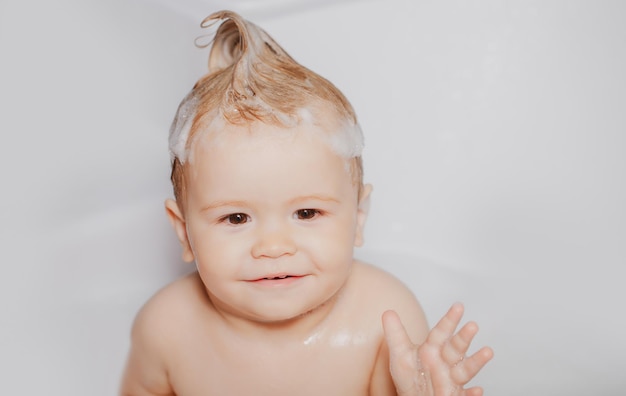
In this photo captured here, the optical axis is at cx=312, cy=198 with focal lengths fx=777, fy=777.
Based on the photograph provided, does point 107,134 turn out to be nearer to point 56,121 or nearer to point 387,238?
point 56,121

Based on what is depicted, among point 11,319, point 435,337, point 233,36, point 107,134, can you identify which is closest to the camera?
point 435,337

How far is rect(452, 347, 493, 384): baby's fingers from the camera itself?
86cm

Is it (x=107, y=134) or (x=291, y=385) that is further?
(x=107, y=134)

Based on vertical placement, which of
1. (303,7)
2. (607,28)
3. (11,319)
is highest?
(303,7)

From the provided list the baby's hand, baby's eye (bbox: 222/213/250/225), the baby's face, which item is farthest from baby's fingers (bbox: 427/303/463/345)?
baby's eye (bbox: 222/213/250/225)

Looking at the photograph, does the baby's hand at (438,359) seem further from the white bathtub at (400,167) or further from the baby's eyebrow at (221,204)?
the white bathtub at (400,167)

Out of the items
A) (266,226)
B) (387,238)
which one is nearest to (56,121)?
(266,226)

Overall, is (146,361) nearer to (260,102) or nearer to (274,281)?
(274,281)

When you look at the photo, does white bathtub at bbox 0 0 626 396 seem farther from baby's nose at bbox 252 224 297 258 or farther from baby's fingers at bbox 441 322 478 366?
baby's fingers at bbox 441 322 478 366

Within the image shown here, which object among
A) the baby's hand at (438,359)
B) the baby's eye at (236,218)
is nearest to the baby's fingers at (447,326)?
the baby's hand at (438,359)

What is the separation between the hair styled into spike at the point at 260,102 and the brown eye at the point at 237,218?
0.09 m

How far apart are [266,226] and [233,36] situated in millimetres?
334

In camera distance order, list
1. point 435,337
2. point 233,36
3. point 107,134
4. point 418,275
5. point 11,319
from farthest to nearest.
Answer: point 418,275 < point 107,134 < point 233,36 < point 11,319 < point 435,337

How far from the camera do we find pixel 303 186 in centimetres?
94
